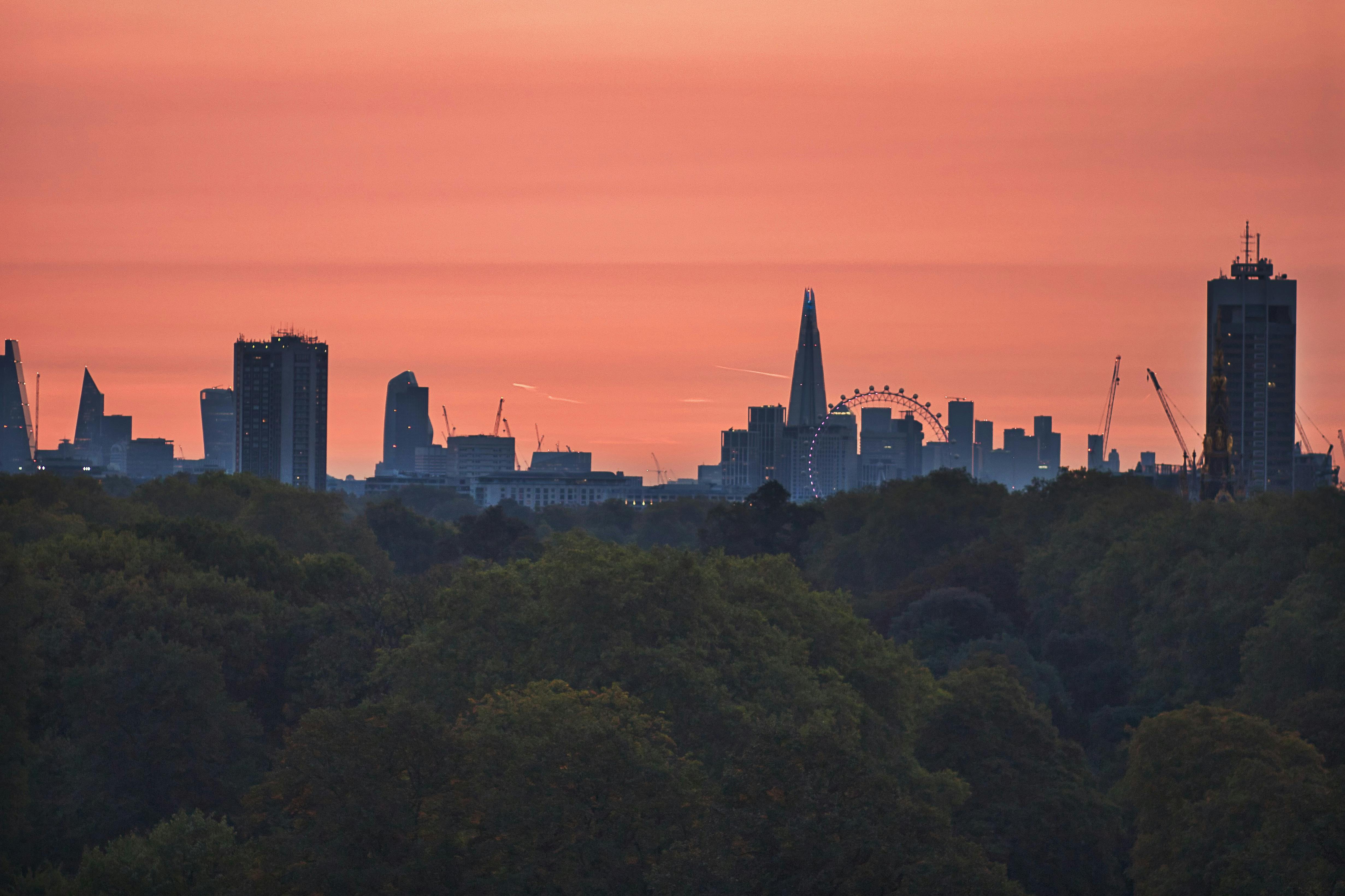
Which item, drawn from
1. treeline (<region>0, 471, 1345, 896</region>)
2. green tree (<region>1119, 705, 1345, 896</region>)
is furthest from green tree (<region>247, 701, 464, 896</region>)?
green tree (<region>1119, 705, 1345, 896</region>)

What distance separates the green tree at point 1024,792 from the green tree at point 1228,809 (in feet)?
4.81

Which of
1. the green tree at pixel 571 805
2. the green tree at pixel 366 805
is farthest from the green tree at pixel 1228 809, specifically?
the green tree at pixel 366 805

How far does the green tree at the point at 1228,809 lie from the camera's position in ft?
131

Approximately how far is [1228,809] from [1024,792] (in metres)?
7.91

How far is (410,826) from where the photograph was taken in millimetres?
37031

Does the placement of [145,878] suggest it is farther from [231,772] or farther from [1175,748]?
[1175,748]

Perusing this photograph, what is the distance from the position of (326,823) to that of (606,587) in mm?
17035

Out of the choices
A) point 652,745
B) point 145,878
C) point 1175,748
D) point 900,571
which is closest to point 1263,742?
point 1175,748

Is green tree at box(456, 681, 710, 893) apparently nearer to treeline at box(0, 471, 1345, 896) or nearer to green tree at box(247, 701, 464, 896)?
treeline at box(0, 471, 1345, 896)

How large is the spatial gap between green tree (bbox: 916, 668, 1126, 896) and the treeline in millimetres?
123

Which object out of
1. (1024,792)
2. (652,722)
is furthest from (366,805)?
(1024,792)

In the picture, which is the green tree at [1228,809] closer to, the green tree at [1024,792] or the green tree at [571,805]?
the green tree at [1024,792]

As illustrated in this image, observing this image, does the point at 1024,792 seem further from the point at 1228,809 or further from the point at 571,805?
the point at 571,805

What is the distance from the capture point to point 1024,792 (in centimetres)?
5200
